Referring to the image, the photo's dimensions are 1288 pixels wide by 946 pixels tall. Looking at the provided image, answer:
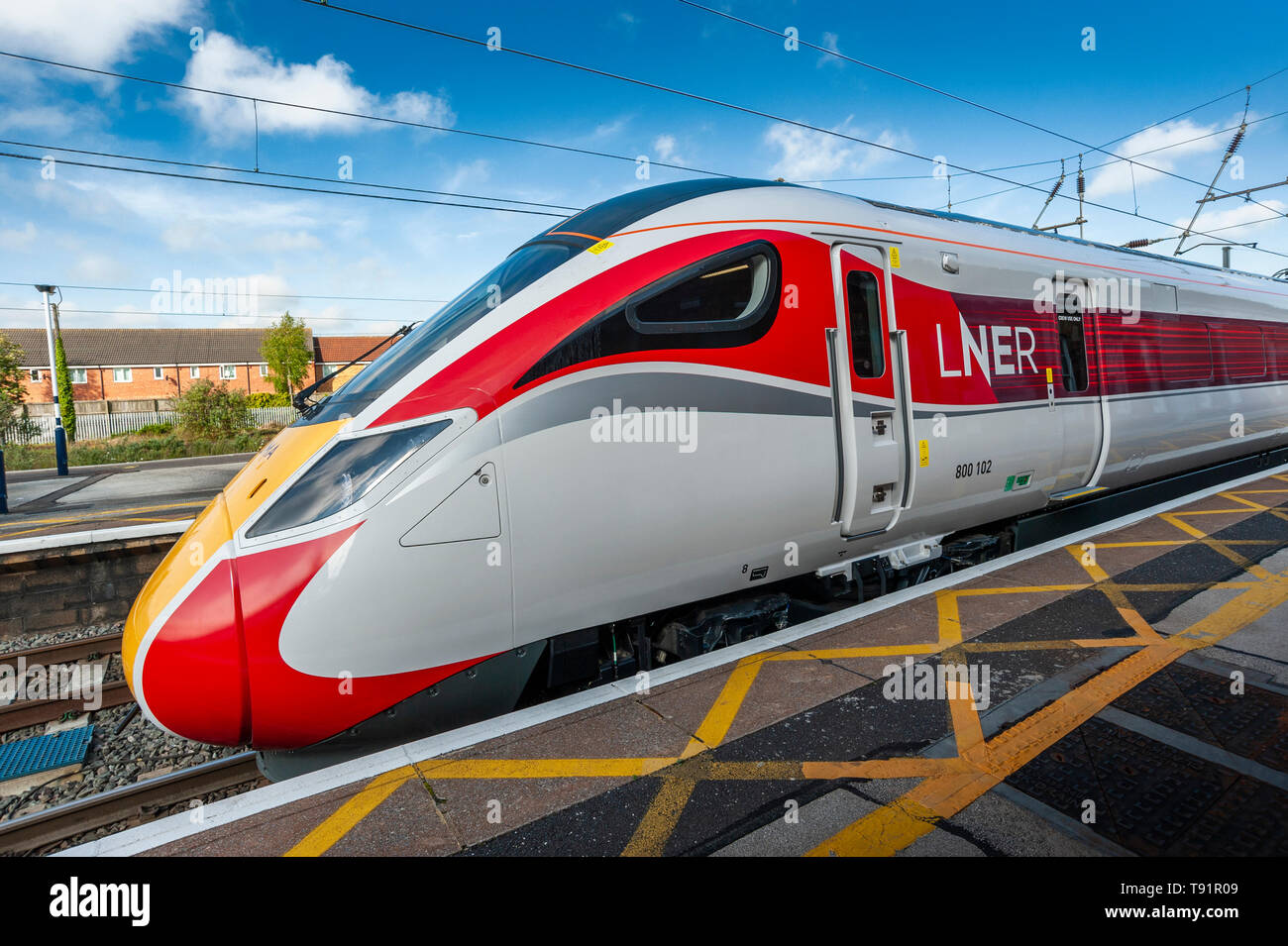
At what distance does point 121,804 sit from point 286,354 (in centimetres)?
4985

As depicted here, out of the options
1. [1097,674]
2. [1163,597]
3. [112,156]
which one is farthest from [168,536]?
[1163,597]

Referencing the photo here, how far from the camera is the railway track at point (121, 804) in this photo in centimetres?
387

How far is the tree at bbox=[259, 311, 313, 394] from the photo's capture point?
48062 millimetres

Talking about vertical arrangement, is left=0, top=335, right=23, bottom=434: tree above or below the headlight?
above

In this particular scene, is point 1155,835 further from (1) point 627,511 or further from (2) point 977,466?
(2) point 977,466

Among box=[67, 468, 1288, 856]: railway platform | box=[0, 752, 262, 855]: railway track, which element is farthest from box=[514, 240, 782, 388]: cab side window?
box=[0, 752, 262, 855]: railway track

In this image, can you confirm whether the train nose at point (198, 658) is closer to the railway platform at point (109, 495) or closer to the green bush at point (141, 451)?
the railway platform at point (109, 495)

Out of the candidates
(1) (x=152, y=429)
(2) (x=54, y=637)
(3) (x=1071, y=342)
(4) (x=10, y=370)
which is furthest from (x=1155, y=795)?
(4) (x=10, y=370)

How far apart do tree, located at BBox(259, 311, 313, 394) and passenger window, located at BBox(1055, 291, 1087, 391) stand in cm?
5036

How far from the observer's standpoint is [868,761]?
10.3 feet

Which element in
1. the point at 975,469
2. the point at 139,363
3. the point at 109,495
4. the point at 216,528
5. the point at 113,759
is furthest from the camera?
the point at 139,363

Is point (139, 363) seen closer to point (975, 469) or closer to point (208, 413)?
point (208, 413)

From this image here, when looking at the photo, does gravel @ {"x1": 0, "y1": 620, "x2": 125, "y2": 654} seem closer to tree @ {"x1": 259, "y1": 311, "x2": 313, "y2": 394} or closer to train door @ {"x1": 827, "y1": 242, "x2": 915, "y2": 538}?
train door @ {"x1": 827, "y1": 242, "x2": 915, "y2": 538}

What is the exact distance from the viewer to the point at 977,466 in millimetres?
5418
